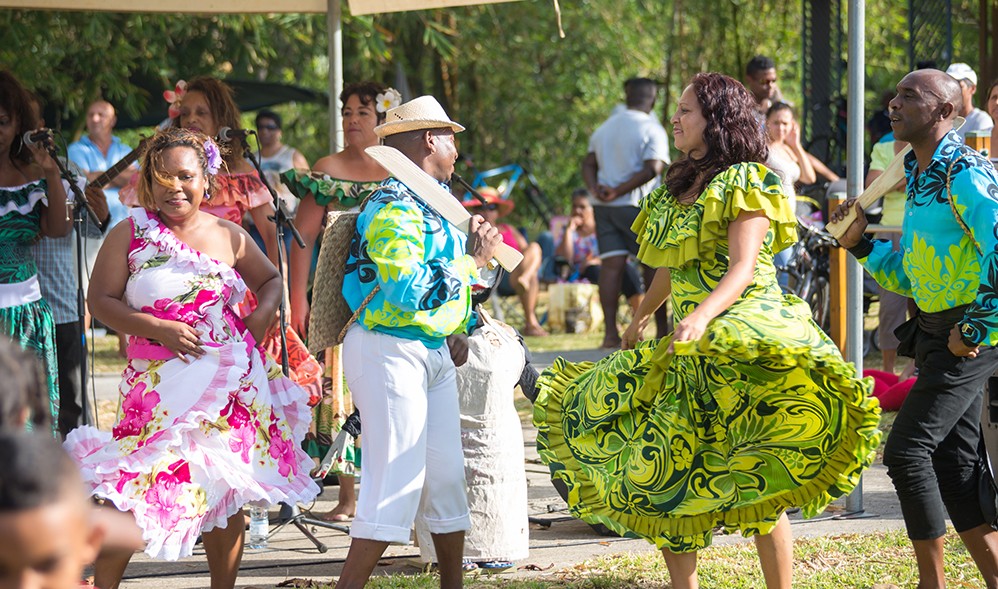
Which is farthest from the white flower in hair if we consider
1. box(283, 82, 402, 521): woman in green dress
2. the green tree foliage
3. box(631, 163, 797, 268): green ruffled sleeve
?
the green tree foliage

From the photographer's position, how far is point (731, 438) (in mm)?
4316

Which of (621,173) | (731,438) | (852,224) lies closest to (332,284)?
(731,438)

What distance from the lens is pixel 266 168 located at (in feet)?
36.4

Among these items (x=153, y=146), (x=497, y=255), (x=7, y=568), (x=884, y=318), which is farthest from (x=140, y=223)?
(x=884, y=318)

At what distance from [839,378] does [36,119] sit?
12.2 ft

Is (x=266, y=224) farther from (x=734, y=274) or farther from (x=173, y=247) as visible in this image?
(x=734, y=274)

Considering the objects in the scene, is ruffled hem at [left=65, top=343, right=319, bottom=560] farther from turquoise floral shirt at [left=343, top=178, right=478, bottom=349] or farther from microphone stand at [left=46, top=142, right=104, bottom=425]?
microphone stand at [left=46, top=142, right=104, bottom=425]

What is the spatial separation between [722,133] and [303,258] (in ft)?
8.15

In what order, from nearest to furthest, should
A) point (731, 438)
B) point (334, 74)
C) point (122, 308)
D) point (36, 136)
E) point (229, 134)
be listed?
1. point (731, 438)
2. point (122, 308)
3. point (36, 136)
4. point (229, 134)
5. point (334, 74)

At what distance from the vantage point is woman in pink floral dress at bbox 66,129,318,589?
4.39 m

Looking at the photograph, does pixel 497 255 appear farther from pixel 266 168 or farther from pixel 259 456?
pixel 266 168

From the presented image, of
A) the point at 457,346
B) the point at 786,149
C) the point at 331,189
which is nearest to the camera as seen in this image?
the point at 457,346

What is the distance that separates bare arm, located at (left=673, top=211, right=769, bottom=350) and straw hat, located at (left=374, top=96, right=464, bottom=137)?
43.4 inches

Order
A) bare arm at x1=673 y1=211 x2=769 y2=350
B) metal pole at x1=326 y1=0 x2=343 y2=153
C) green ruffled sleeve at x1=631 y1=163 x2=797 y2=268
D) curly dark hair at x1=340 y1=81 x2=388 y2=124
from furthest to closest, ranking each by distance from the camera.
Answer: metal pole at x1=326 y1=0 x2=343 y2=153 < curly dark hair at x1=340 y1=81 x2=388 y2=124 < green ruffled sleeve at x1=631 y1=163 x2=797 y2=268 < bare arm at x1=673 y1=211 x2=769 y2=350
